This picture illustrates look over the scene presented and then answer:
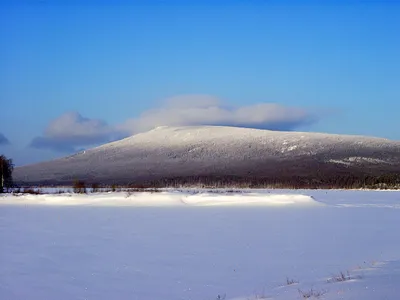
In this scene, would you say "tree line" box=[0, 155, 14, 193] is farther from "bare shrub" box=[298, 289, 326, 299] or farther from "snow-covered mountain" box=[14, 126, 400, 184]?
"snow-covered mountain" box=[14, 126, 400, 184]

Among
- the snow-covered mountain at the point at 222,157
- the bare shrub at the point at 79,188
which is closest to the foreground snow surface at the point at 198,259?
the bare shrub at the point at 79,188

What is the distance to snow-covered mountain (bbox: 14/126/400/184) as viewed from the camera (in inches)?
4646

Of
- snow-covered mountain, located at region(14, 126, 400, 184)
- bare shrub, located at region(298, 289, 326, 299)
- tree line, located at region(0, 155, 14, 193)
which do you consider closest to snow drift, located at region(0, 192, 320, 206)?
tree line, located at region(0, 155, 14, 193)

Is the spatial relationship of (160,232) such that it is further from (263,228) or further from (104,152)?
(104,152)

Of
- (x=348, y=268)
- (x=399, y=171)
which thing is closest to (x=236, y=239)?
(x=348, y=268)

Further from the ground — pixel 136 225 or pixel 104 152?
pixel 104 152

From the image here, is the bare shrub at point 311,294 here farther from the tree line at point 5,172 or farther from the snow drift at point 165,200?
the tree line at point 5,172

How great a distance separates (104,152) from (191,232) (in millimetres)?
130432

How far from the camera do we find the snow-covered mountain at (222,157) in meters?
118

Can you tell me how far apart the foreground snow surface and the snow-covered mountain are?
95.9 meters

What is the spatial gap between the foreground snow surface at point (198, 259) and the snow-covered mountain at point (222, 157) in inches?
3776

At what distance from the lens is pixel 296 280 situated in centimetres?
922

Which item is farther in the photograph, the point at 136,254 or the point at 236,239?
the point at 236,239

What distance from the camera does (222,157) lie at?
132m
